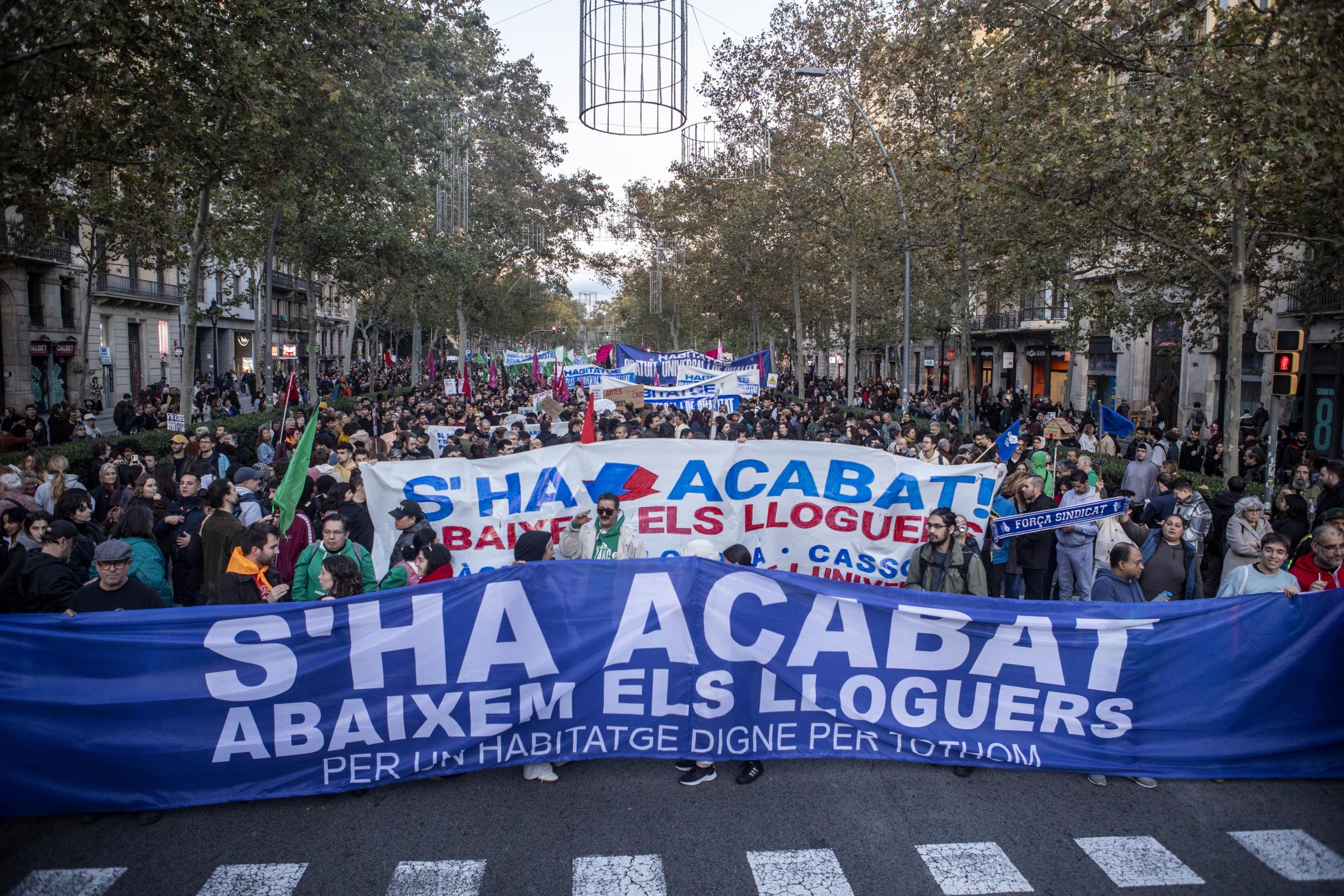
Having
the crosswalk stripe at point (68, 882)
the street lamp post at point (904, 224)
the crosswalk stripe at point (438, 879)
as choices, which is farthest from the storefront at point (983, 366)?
the crosswalk stripe at point (68, 882)

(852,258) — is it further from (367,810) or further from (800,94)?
(367,810)

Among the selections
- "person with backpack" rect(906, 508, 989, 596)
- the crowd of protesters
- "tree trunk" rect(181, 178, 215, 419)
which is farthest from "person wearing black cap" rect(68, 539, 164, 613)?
"tree trunk" rect(181, 178, 215, 419)

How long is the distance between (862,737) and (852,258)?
24.8m

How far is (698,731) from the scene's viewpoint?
5.51 meters

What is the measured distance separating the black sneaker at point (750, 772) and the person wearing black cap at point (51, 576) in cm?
434

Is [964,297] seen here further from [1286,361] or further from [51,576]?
[51,576]

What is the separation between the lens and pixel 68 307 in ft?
124

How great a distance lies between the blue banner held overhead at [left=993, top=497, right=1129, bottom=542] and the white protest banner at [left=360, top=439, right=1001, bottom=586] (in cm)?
114

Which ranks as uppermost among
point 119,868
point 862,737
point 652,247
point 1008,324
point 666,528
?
Answer: point 652,247

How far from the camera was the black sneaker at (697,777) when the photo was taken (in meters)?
5.48

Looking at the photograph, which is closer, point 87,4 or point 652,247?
point 87,4

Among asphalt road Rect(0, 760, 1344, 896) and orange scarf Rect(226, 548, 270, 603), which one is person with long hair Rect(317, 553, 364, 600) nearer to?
orange scarf Rect(226, 548, 270, 603)

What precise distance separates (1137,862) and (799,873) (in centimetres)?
176

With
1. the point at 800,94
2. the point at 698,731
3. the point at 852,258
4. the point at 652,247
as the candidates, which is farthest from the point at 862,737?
the point at 652,247
